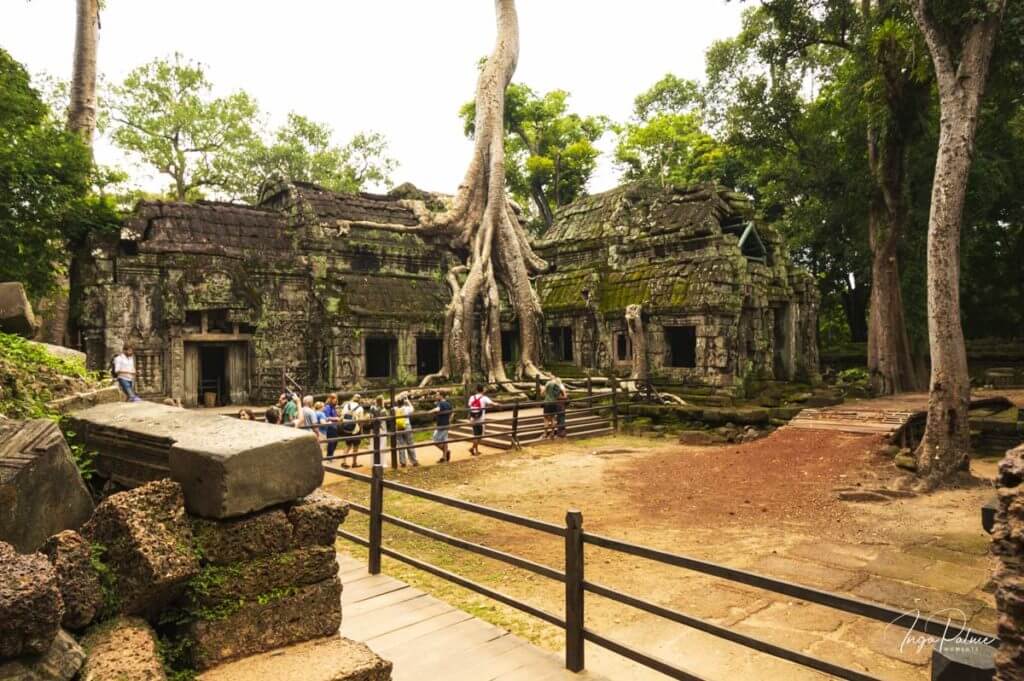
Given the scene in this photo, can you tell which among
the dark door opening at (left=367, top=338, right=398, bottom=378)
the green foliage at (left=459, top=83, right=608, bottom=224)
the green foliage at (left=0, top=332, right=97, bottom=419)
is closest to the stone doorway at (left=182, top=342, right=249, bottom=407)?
the dark door opening at (left=367, top=338, right=398, bottom=378)

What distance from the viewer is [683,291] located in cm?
1775

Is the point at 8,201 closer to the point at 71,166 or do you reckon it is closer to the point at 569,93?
the point at 71,166

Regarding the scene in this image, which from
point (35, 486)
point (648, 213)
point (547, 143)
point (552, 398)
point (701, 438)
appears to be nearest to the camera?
point (35, 486)

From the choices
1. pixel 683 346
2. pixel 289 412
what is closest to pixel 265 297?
pixel 289 412

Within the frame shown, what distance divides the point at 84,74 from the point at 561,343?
16.7 m

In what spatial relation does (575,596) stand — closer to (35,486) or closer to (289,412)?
(35,486)

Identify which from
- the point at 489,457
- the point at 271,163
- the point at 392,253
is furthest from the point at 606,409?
the point at 271,163

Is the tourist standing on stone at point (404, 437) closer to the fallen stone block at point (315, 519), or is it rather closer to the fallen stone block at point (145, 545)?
the fallen stone block at point (315, 519)

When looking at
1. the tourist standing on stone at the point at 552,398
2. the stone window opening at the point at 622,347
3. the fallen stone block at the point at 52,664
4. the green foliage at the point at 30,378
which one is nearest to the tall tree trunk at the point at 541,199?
the stone window opening at the point at 622,347

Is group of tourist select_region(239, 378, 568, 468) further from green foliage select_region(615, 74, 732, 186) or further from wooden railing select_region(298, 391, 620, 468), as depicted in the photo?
green foliage select_region(615, 74, 732, 186)

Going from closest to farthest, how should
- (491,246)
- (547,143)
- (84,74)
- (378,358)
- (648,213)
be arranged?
(84,74) → (378,358) → (491,246) → (648,213) → (547,143)

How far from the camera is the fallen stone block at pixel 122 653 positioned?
2.22m

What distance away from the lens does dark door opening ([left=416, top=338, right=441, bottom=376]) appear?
19.6 m

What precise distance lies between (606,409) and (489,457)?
4.95 meters
